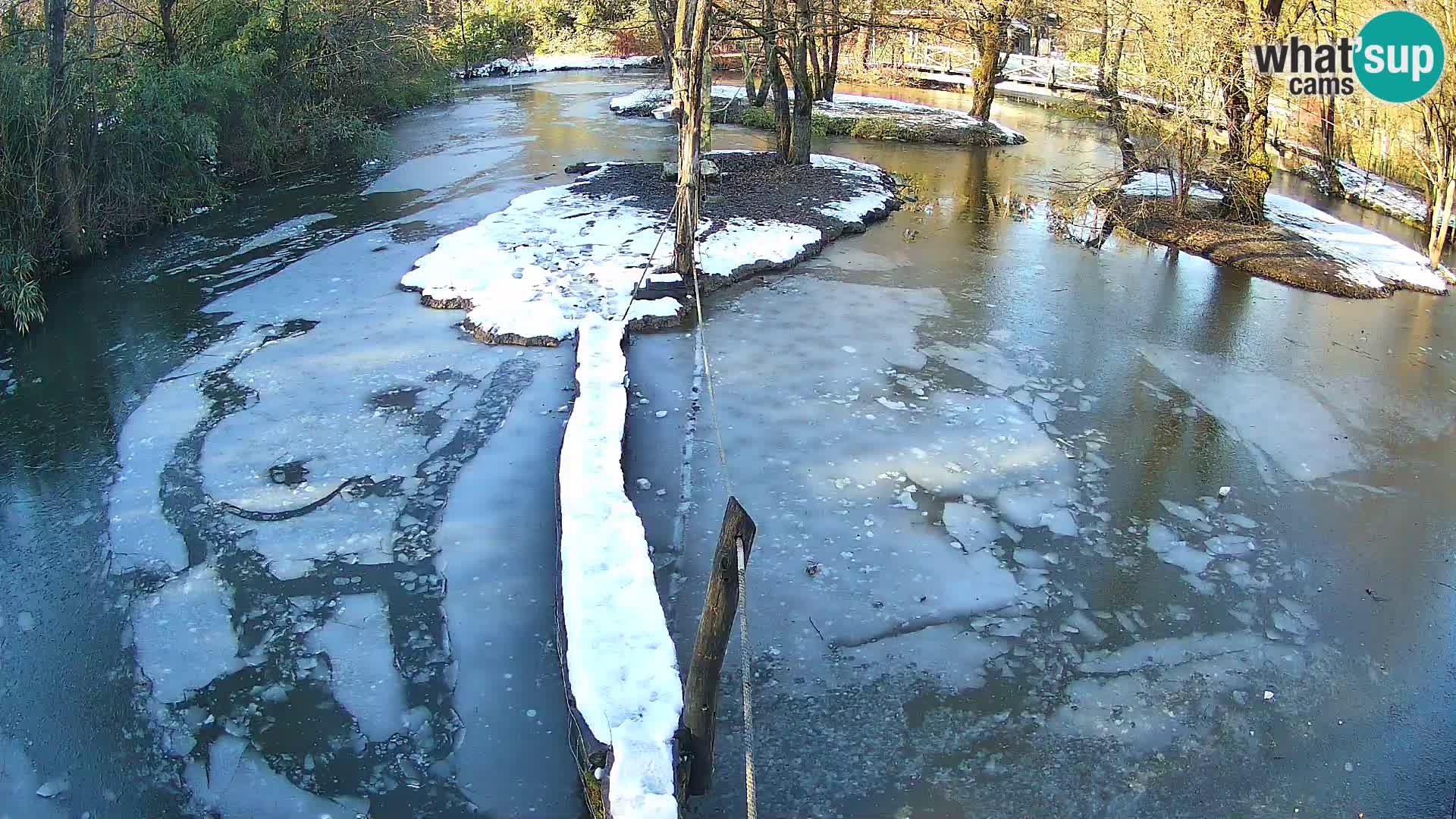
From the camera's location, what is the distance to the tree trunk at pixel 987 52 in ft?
72.5

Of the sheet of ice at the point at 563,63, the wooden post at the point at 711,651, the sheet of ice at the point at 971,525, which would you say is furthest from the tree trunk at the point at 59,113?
the sheet of ice at the point at 563,63

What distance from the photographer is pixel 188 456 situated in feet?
24.8

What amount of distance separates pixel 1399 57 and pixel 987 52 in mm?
10469

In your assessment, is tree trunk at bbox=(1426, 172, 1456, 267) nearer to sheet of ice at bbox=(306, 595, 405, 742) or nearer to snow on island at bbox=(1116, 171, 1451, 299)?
snow on island at bbox=(1116, 171, 1451, 299)

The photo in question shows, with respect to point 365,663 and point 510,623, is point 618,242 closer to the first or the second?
point 510,623

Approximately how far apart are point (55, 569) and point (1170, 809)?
6.42 meters

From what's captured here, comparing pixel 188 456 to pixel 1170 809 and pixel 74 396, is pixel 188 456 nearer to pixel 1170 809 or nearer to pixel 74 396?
pixel 74 396

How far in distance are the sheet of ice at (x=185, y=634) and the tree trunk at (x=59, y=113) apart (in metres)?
7.95

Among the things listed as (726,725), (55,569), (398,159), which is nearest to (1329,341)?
(726,725)

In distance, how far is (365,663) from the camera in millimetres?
5379

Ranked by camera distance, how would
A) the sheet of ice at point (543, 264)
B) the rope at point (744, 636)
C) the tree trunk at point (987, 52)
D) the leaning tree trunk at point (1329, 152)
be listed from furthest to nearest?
the tree trunk at point (987, 52) < the leaning tree trunk at point (1329, 152) < the sheet of ice at point (543, 264) < the rope at point (744, 636)

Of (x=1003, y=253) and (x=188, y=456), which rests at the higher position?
(x=1003, y=253)

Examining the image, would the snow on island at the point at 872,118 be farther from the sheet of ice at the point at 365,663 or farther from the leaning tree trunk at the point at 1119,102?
the sheet of ice at the point at 365,663

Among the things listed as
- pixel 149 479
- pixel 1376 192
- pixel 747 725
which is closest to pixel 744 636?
pixel 747 725
